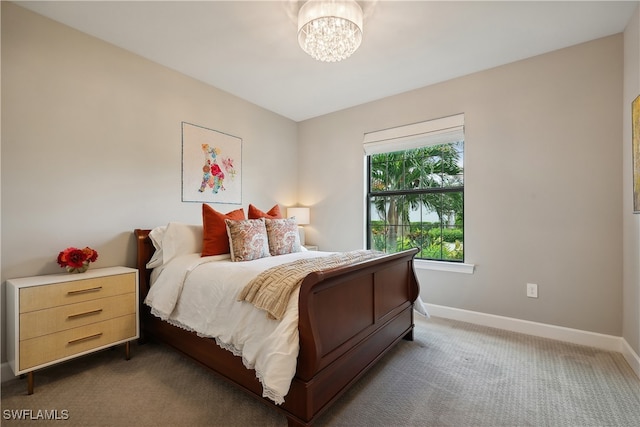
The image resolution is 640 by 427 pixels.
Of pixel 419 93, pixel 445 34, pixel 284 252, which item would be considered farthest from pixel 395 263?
pixel 419 93

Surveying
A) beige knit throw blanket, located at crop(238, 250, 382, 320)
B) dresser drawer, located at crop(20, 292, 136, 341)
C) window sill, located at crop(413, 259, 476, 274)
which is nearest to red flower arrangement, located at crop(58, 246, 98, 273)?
dresser drawer, located at crop(20, 292, 136, 341)

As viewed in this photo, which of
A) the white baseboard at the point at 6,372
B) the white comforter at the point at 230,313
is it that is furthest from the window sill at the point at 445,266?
the white baseboard at the point at 6,372

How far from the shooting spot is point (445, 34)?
2.32 m

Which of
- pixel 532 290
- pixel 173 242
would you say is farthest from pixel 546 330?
pixel 173 242

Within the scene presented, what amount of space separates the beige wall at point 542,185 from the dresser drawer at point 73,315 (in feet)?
9.37

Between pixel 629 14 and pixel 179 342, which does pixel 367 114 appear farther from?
pixel 179 342

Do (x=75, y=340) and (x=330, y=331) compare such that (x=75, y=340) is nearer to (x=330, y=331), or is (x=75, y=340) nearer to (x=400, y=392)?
(x=330, y=331)

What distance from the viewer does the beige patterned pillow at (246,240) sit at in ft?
7.66

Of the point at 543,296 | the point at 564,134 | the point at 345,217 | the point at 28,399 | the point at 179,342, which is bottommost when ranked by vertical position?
the point at 28,399

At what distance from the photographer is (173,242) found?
2410mm

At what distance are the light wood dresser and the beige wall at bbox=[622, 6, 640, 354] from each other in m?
3.66

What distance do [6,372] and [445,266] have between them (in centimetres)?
364

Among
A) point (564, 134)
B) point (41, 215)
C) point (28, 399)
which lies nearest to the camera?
point (28, 399)

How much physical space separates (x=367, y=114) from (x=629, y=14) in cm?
227
